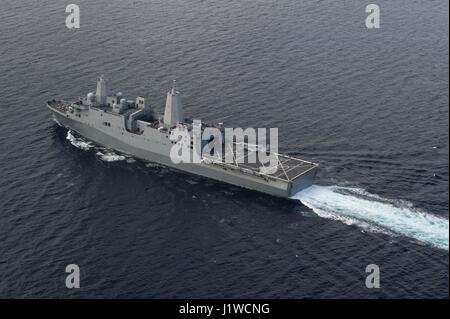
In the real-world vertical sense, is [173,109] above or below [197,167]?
above

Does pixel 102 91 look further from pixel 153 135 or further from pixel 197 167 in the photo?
pixel 197 167

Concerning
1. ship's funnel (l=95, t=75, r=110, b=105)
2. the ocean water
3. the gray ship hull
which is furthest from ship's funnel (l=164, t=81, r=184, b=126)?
ship's funnel (l=95, t=75, r=110, b=105)

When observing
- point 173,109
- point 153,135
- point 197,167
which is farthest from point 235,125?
point 153,135

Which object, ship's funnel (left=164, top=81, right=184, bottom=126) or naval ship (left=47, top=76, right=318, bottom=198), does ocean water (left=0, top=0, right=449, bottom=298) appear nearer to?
naval ship (left=47, top=76, right=318, bottom=198)

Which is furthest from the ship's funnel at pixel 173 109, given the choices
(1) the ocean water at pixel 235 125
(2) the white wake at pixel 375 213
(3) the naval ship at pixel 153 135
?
(2) the white wake at pixel 375 213

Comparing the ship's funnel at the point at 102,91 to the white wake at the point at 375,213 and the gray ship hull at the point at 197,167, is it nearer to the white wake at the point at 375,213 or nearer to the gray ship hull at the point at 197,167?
the gray ship hull at the point at 197,167

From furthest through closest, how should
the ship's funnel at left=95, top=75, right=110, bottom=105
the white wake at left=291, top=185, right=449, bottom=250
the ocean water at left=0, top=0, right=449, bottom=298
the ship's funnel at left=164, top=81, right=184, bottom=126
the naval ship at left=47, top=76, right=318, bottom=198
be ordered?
the ship's funnel at left=95, top=75, right=110, bottom=105 → the ship's funnel at left=164, top=81, right=184, bottom=126 → the naval ship at left=47, top=76, right=318, bottom=198 → the white wake at left=291, top=185, right=449, bottom=250 → the ocean water at left=0, top=0, right=449, bottom=298
